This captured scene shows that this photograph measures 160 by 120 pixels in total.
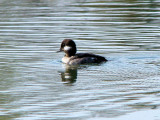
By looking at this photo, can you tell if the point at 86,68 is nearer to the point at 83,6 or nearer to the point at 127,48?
the point at 127,48

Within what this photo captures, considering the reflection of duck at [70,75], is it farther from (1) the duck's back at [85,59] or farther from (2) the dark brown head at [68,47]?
(2) the dark brown head at [68,47]

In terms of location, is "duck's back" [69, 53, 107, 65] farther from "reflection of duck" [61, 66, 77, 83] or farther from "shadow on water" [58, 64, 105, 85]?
"reflection of duck" [61, 66, 77, 83]

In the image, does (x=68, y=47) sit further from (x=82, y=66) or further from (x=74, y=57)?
(x=82, y=66)

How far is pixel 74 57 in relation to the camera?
52.2 ft

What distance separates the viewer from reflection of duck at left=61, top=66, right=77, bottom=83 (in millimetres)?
13494

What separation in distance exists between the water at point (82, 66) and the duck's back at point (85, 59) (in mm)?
225

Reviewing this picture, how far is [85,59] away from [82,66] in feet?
0.71

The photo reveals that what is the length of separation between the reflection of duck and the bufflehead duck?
12.7 inches

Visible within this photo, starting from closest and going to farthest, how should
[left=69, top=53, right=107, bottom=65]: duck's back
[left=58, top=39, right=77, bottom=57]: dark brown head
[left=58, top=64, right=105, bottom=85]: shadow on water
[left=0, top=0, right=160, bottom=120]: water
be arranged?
1. [left=0, top=0, right=160, bottom=120]: water
2. [left=58, top=64, right=105, bottom=85]: shadow on water
3. [left=69, top=53, right=107, bottom=65]: duck's back
4. [left=58, top=39, right=77, bottom=57]: dark brown head

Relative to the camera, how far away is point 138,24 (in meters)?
20.9

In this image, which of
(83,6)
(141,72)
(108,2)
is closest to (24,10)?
(83,6)

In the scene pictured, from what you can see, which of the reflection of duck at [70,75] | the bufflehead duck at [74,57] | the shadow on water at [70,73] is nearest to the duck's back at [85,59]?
the bufflehead duck at [74,57]

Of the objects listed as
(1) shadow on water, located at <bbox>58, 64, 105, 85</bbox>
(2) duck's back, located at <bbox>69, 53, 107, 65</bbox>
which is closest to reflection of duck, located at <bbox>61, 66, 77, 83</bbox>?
(1) shadow on water, located at <bbox>58, 64, 105, 85</bbox>

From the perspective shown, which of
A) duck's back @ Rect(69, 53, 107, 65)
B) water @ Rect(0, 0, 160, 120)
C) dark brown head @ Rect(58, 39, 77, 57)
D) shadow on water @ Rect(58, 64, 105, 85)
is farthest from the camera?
dark brown head @ Rect(58, 39, 77, 57)
